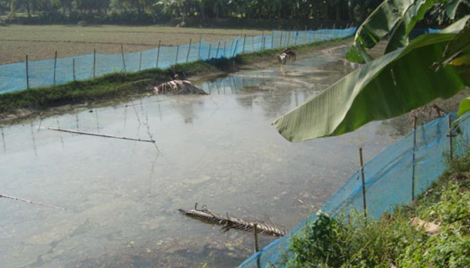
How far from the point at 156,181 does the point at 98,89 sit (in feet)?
25.8

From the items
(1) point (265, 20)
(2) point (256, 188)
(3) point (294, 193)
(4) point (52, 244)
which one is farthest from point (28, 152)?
(1) point (265, 20)

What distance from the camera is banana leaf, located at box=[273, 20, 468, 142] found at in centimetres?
348

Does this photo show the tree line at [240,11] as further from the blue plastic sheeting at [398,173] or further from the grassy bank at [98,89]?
the blue plastic sheeting at [398,173]

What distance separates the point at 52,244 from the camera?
6.48 m

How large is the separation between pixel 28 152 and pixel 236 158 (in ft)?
15.0

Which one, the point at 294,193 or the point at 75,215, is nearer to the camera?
the point at 75,215

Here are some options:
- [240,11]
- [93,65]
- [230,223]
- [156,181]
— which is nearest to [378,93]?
[230,223]

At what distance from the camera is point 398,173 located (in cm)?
562

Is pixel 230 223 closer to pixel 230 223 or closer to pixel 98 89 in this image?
pixel 230 223

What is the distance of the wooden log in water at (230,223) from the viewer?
6.49 metres

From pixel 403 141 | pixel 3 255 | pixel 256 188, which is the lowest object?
pixel 3 255

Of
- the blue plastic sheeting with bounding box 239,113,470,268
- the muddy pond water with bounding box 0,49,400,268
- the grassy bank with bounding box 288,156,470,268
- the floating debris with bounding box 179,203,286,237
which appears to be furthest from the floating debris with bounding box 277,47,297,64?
the grassy bank with bounding box 288,156,470,268

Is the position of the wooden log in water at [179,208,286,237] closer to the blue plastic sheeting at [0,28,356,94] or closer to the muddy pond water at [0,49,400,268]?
the muddy pond water at [0,49,400,268]

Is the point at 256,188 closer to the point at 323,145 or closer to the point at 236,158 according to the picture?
the point at 236,158
